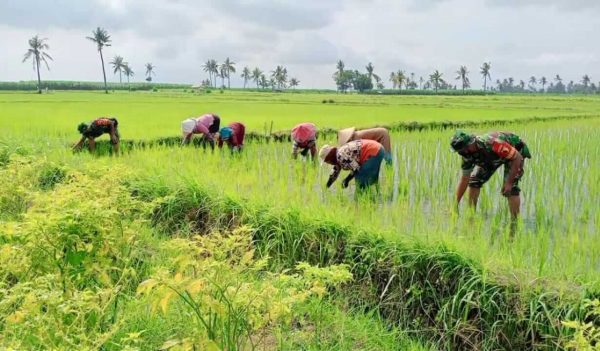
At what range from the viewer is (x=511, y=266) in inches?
115

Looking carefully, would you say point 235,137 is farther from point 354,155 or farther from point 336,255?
point 336,255

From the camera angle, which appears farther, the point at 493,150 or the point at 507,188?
the point at 493,150

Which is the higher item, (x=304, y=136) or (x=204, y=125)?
(x=204, y=125)

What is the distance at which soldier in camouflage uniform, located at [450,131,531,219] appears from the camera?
4336 millimetres

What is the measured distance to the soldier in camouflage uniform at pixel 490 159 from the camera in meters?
4.34

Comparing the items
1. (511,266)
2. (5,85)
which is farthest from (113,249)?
(5,85)

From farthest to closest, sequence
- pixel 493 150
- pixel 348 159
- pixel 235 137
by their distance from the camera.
→ pixel 235 137 → pixel 348 159 → pixel 493 150

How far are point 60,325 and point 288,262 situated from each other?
2.11 metres

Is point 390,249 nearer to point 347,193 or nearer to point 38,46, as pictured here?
point 347,193

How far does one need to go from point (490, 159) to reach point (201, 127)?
17.0 feet

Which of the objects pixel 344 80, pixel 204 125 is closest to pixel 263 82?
pixel 344 80

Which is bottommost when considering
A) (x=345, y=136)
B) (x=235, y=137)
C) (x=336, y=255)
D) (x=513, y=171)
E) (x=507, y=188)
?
(x=336, y=255)

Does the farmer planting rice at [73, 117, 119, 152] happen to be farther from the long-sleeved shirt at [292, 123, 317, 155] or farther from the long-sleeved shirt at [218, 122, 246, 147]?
the long-sleeved shirt at [292, 123, 317, 155]

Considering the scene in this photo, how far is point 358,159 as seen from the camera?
16.7ft
